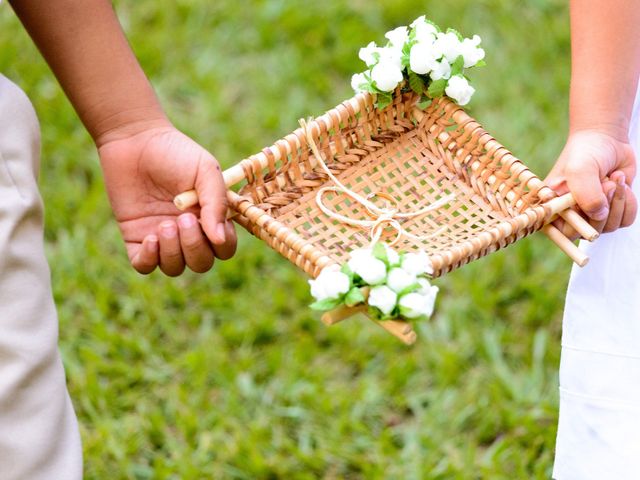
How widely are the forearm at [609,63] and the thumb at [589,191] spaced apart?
8 cm

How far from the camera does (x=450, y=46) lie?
49.2 inches

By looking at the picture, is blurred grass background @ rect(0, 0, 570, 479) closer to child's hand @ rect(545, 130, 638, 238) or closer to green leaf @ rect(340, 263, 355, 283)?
child's hand @ rect(545, 130, 638, 238)

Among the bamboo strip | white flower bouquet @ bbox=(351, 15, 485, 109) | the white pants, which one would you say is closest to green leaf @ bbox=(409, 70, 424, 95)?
white flower bouquet @ bbox=(351, 15, 485, 109)

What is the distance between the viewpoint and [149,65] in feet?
9.02

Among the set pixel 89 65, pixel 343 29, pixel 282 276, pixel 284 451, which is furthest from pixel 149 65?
pixel 89 65

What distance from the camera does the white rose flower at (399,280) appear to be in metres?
1.01

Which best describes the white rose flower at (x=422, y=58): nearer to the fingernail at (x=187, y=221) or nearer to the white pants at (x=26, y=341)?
the fingernail at (x=187, y=221)

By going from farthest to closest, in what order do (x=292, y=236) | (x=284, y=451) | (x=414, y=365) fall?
(x=414, y=365) → (x=284, y=451) → (x=292, y=236)

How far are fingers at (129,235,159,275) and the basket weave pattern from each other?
108 mm

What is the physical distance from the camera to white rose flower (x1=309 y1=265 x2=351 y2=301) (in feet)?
3.31

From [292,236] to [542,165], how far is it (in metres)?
1.46

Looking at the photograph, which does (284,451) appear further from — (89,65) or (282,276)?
(89,65)

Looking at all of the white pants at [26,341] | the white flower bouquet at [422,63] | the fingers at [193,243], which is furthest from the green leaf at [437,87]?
the white pants at [26,341]

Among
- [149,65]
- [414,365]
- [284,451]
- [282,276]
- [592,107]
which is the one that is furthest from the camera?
[149,65]
